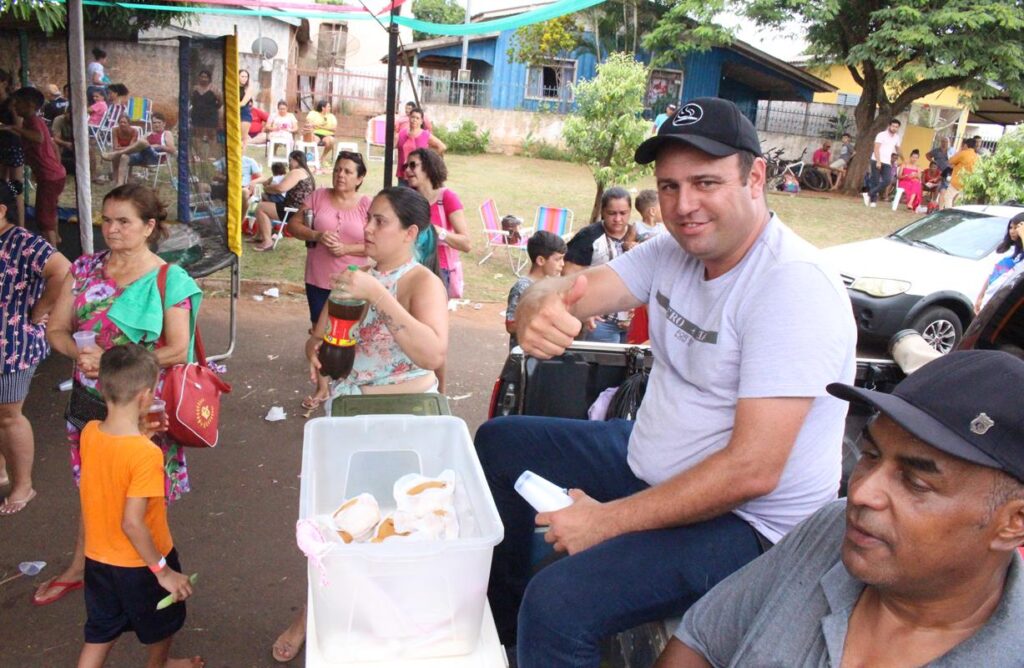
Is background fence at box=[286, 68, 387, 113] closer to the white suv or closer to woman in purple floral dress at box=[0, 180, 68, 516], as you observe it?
the white suv

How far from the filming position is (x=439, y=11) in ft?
158

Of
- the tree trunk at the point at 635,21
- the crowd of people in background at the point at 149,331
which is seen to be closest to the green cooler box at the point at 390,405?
→ the crowd of people in background at the point at 149,331

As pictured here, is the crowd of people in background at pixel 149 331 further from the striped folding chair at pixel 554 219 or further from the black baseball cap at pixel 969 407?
the striped folding chair at pixel 554 219

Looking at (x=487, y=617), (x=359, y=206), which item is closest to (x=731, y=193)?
(x=487, y=617)

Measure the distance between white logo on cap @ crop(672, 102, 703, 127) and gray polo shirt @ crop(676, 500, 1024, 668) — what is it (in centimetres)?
101

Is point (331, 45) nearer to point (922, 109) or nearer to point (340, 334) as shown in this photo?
point (922, 109)

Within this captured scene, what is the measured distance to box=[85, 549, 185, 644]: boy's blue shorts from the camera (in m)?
2.59

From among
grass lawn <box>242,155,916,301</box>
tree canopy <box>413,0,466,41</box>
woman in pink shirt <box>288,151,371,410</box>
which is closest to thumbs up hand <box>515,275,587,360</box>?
woman in pink shirt <box>288,151,371,410</box>

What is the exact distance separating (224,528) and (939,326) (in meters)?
7.62

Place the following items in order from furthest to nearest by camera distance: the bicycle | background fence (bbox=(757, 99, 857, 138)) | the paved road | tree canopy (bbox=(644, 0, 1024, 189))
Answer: background fence (bbox=(757, 99, 857, 138)), the bicycle, tree canopy (bbox=(644, 0, 1024, 189)), the paved road

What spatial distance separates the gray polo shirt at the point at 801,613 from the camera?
1301mm

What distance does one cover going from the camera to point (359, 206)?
5.36 m

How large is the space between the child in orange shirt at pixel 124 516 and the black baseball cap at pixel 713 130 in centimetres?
192

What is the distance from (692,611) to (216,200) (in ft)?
19.0
